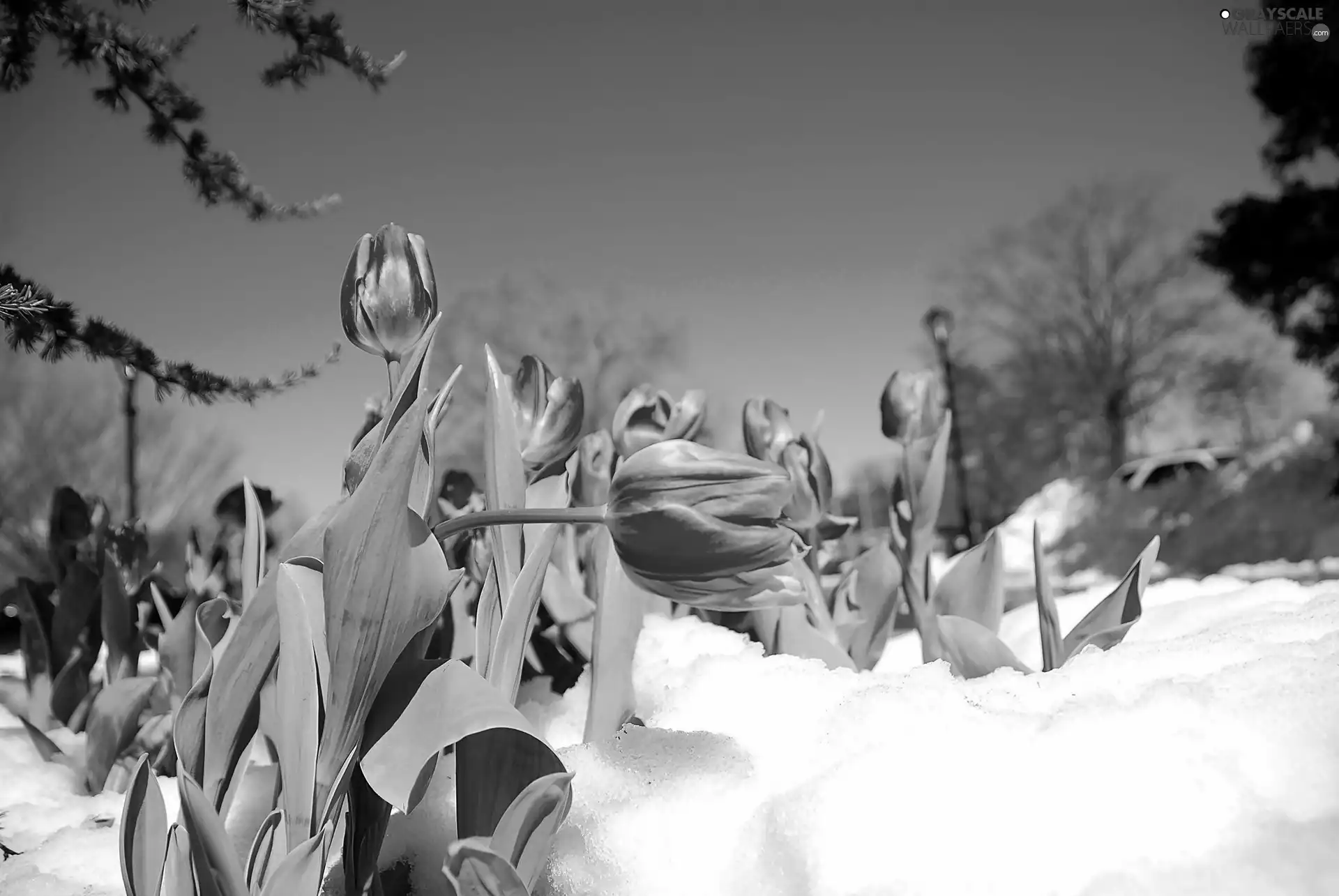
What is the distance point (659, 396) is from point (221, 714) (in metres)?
0.57

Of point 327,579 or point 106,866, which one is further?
point 106,866

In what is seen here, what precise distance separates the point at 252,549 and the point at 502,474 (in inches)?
→ 6.2

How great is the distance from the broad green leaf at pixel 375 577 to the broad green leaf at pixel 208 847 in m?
0.05

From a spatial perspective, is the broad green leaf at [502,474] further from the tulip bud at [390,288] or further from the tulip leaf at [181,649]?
the tulip leaf at [181,649]

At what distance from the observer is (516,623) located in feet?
1.42

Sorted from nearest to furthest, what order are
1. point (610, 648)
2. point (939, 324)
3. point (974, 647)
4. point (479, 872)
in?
point (479, 872) → point (610, 648) → point (974, 647) → point (939, 324)

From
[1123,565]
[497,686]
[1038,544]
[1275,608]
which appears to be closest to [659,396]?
[1038,544]

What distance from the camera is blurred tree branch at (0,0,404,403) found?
0.84 meters

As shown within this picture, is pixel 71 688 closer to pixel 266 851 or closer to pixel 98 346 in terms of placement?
pixel 98 346

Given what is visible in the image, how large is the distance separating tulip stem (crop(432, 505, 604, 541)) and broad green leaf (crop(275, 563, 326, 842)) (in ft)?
0.24

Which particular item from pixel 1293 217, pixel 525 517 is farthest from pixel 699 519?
pixel 1293 217

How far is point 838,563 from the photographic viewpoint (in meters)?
1.32

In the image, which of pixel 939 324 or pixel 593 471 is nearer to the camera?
pixel 593 471

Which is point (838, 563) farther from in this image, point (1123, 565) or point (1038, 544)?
point (1123, 565)
